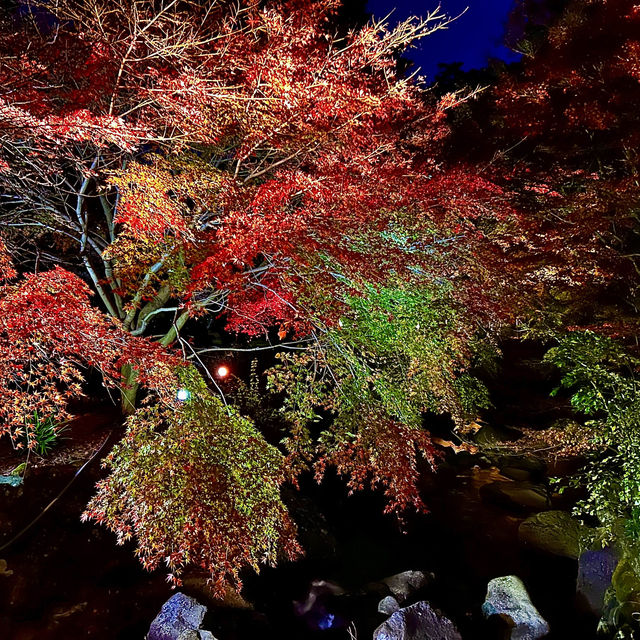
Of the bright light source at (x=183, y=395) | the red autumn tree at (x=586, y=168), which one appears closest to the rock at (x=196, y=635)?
the bright light source at (x=183, y=395)

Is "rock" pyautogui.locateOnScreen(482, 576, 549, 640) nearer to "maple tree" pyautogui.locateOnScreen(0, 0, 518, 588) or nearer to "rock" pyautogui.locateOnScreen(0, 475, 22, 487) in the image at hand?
"maple tree" pyautogui.locateOnScreen(0, 0, 518, 588)

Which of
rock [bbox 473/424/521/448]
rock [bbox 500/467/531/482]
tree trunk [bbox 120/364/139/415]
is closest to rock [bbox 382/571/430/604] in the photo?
rock [bbox 500/467/531/482]

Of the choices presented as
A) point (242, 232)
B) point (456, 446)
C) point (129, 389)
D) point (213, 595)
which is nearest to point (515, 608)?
point (213, 595)

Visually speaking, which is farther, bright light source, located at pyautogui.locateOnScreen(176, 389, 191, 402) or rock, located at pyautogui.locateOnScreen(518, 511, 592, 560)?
rock, located at pyautogui.locateOnScreen(518, 511, 592, 560)

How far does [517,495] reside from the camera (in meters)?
10.7

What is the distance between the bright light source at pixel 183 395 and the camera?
5.53 meters

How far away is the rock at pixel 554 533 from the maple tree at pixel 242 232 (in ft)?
8.62

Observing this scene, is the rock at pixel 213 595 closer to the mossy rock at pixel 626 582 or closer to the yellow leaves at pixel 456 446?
the mossy rock at pixel 626 582

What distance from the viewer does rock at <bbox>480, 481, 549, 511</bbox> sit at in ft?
33.7

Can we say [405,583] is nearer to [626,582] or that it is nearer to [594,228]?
[626,582]

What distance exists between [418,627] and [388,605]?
3.42ft

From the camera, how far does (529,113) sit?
32.7 feet

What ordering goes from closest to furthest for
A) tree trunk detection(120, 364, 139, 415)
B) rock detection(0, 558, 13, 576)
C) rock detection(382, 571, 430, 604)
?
rock detection(0, 558, 13, 576), rock detection(382, 571, 430, 604), tree trunk detection(120, 364, 139, 415)

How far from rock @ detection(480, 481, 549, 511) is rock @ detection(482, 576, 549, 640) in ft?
12.9
